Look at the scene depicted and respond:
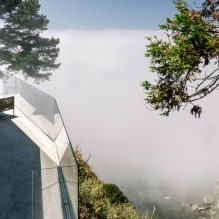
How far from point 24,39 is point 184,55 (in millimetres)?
45339

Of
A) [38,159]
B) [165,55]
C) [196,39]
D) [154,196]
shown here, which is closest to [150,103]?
[165,55]

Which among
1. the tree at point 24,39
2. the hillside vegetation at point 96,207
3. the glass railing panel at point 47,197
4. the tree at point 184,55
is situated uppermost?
the tree at point 24,39

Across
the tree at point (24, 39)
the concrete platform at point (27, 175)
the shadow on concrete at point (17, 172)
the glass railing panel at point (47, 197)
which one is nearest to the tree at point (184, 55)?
the glass railing panel at point (47, 197)

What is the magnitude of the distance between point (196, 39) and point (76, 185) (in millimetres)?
4482

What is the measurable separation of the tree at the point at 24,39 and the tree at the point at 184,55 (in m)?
39.1

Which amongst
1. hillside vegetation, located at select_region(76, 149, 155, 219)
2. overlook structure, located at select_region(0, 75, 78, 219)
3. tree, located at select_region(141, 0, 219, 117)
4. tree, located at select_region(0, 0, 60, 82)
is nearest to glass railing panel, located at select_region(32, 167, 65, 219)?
overlook structure, located at select_region(0, 75, 78, 219)

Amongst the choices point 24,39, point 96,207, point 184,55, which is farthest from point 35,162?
point 24,39

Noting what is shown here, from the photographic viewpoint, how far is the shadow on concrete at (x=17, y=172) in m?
8.98

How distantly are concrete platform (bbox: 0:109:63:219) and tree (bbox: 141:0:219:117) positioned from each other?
3715 millimetres

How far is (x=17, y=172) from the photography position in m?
11.2

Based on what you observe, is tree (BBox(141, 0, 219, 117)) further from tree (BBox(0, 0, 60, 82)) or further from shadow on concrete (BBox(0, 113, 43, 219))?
tree (BBox(0, 0, 60, 82))

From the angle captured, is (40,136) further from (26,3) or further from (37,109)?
(26,3)

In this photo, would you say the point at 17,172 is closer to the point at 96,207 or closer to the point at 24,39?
the point at 96,207

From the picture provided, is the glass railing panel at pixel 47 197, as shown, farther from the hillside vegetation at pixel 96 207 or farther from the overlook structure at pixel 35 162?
the hillside vegetation at pixel 96 207
